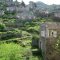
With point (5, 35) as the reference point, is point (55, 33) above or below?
above

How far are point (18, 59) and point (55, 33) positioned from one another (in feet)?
16.6

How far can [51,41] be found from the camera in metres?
24.1

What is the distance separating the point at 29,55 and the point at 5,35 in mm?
13926

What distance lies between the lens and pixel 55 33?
25.4m

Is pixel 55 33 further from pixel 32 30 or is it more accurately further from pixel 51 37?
pixel 32 30

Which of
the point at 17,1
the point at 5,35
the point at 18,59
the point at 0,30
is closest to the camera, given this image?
the point at 18,59

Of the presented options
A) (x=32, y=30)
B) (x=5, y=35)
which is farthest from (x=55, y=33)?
(x=32, y=30)

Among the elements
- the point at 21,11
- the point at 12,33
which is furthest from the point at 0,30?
the point at 21,11

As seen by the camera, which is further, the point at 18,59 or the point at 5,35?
the point at 5,35

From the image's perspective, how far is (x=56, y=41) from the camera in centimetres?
2341

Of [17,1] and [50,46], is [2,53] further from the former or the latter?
[17,1]

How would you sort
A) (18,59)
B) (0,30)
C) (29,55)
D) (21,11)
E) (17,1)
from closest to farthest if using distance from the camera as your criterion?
(18,59), (29,55), (0,30), (21,11), (17,1)

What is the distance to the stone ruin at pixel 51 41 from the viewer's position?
22984 millimetres

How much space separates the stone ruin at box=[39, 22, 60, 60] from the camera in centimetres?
2298
